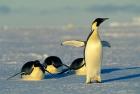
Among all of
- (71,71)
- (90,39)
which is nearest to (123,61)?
(71,71)

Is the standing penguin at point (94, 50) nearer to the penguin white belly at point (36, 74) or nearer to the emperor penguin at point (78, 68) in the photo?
the penguin white belly at point (36, 74)

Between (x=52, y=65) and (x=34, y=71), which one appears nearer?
(x=34, y=71)

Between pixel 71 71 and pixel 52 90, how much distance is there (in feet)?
8.45

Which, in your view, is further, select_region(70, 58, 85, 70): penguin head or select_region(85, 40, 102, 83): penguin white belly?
select_region(70, 58, 85, 70): penguin head

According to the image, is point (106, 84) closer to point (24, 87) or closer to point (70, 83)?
point (70, 83)

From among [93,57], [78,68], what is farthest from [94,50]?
[78,68]

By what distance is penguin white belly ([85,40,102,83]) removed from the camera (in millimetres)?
9031

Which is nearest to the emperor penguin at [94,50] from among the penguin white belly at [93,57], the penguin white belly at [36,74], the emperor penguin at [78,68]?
the penguin white belly at [93,57]

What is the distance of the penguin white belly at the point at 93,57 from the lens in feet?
29.6

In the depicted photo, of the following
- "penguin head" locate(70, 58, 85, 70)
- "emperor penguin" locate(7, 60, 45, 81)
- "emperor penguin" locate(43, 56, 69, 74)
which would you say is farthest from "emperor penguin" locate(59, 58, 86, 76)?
"emperor penguin" locate(7, 60, 45, 81)

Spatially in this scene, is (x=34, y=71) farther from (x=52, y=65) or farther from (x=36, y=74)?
(x=52, y=65)

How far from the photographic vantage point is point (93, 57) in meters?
9.07

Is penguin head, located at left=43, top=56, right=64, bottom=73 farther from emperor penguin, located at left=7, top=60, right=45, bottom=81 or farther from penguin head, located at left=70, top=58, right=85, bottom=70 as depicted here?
emperor penguin, located at left=7, top=60, right=45, bottom=81

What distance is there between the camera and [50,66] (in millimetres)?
10922
